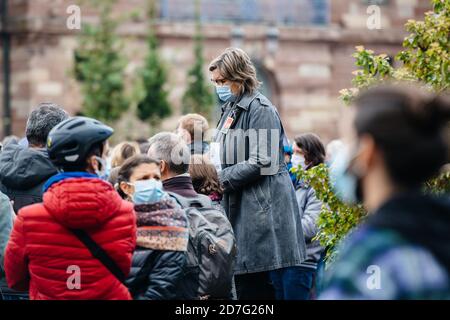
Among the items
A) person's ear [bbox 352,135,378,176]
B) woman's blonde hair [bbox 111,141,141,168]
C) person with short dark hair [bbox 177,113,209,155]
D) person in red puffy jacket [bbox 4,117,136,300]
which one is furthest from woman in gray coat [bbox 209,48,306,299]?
person's ear [bbox 352,135,378,176]

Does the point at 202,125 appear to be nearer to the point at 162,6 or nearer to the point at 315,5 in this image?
the point at 162,6

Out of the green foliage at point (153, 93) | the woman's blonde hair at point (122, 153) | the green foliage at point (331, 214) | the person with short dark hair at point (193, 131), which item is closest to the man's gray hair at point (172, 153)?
the green foliage at point (331, 214)

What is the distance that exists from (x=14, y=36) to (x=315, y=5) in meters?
7.96

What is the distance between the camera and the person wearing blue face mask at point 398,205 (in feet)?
9.95

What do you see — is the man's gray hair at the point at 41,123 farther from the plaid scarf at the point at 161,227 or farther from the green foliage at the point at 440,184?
the green foliage at the point at 440,184

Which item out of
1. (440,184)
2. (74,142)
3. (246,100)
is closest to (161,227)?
(74,142)

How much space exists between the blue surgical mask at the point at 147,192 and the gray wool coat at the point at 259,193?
1551 millimetres

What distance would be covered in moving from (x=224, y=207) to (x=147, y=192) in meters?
1.83

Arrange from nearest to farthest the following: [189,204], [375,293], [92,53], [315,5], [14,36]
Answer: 1. [375,293]
2. [189,204]
3. [92,53]
4. [14,36]
5. [315,5]

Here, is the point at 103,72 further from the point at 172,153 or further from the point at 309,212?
the point at 172,153

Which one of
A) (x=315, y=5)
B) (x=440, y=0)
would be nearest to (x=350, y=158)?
(x=440, y=0)

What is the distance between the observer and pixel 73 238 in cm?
493

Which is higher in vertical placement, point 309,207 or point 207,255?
point 207,255
